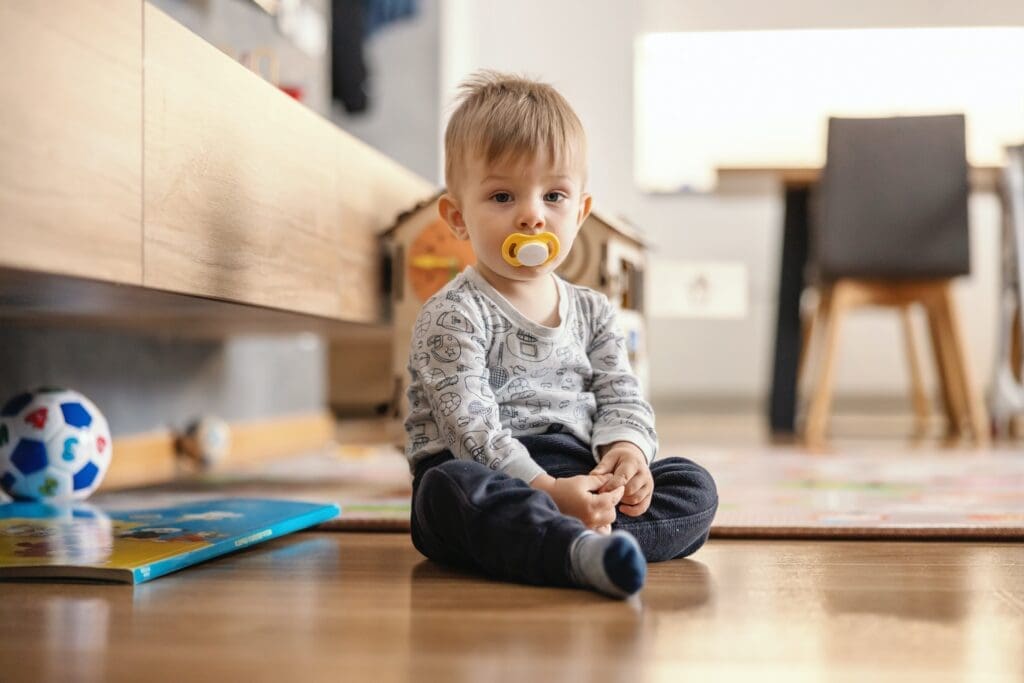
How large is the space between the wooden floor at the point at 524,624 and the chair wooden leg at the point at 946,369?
1.87 meters

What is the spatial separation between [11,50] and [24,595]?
1.38 feet

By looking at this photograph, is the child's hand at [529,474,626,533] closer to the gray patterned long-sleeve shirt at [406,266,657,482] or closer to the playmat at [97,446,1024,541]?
the gray patterned long-sleeve shirt at [406,266,657,482]

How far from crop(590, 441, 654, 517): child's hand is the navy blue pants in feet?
0.08

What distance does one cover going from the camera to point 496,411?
1.00 metres

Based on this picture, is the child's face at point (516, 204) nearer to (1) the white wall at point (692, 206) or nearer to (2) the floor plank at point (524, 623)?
(2) the floor plank at point (524, 623)

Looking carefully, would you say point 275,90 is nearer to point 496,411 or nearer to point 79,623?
point 496,411

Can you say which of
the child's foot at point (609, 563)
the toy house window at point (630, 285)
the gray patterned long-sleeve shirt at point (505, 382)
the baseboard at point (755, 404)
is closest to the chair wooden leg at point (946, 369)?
the baseboard at point (755, 404)

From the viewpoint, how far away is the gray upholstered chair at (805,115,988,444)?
267 centimetres

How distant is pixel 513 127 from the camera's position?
1011mm

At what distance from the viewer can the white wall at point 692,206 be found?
13.1 feet

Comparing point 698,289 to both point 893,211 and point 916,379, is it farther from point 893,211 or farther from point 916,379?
point 893,211

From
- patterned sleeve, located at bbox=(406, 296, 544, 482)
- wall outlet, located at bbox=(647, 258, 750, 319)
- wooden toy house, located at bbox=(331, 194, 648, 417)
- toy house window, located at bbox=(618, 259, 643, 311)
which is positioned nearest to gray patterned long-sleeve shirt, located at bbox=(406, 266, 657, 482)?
patterned sleeve, located at bbox=(406, 296, 544, 482)

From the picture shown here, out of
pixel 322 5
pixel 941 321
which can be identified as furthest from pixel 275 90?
pixel 941 321

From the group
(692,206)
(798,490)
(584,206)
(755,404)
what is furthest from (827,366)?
(584,206)
